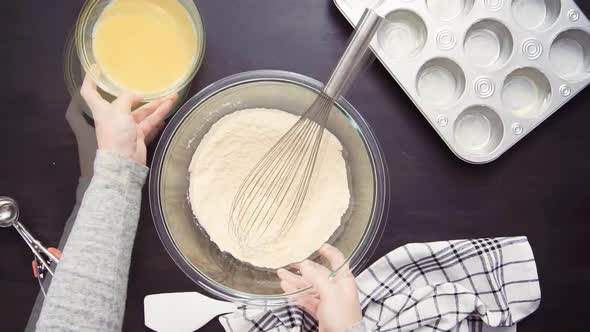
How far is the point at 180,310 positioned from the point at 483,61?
2.32 feet

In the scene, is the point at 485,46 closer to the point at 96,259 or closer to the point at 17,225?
the point at 96,259

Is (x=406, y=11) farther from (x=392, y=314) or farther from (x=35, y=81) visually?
(x=35, y=81)

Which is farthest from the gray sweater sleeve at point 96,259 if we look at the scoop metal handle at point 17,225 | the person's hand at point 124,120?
the scoop metal handle at point 17,225

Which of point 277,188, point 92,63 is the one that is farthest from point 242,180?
point 92,63

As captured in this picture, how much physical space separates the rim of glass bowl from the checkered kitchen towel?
1.29 feet

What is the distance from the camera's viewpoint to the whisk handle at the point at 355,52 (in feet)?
1.92

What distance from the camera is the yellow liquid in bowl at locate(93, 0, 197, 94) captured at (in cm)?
78

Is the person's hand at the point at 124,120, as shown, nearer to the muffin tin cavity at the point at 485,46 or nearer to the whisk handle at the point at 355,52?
the whisk handle at the point at 355,52

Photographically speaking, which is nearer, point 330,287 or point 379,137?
point 330,287

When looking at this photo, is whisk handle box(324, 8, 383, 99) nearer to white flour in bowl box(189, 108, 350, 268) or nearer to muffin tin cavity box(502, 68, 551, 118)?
white flour in bowl box(189, 108, 350, 268)

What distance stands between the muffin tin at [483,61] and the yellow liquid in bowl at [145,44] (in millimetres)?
274

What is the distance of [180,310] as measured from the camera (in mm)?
860

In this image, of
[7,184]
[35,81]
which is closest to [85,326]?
[7,184]

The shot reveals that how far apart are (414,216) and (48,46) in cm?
71
